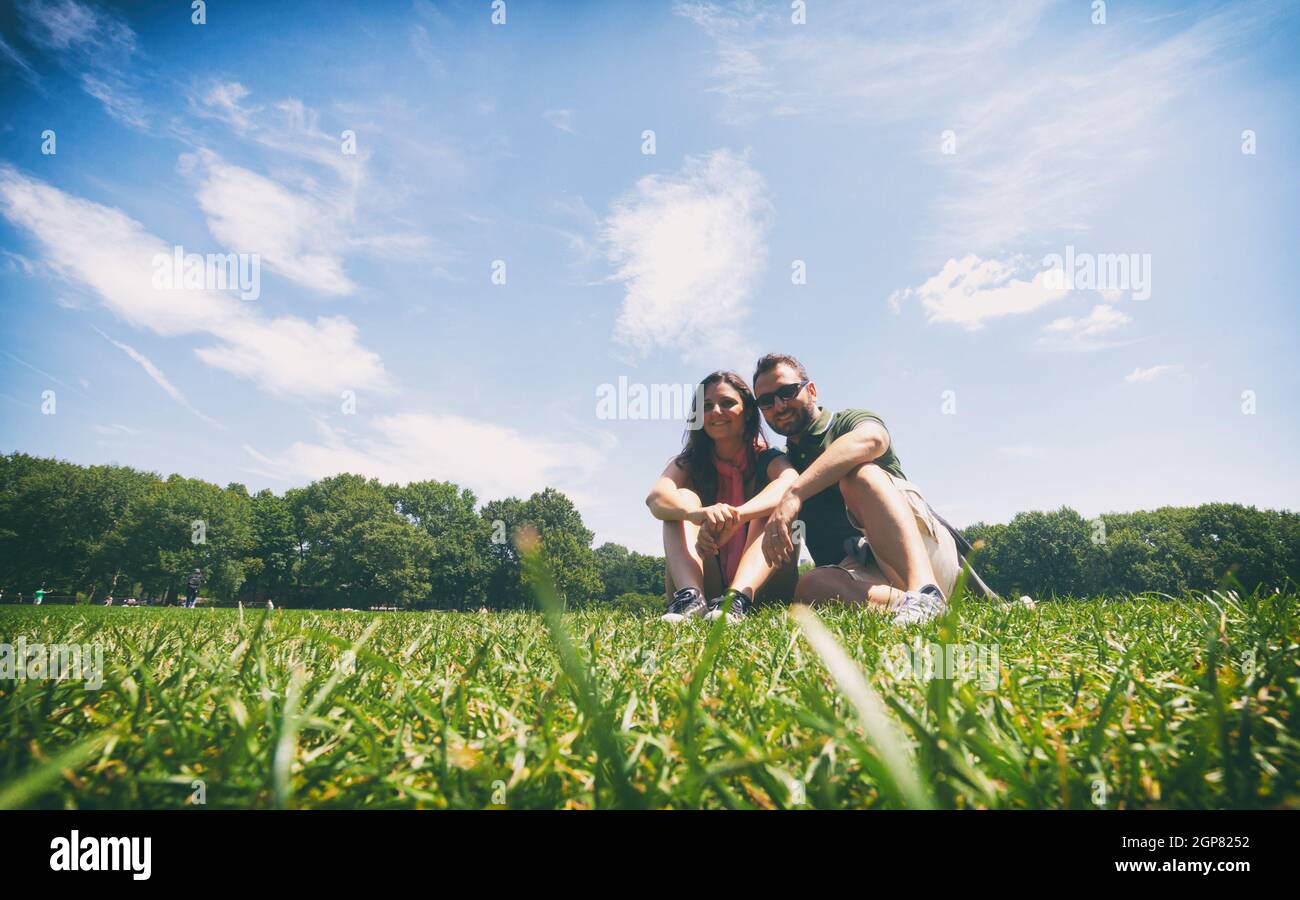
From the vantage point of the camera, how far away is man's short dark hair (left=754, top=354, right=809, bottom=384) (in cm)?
470

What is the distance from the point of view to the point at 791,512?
12.4 feet

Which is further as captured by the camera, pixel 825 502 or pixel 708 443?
pixel 708 443

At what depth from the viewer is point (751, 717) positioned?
1.07 meters

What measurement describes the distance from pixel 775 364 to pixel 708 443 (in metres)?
1.10

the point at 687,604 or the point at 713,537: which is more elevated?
the point at 713,537

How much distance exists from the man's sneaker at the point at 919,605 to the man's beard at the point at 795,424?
170 centimetres

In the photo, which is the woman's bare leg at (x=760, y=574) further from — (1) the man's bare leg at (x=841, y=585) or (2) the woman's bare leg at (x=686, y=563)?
(2) the woman's bare leg at (x=686, y=563)

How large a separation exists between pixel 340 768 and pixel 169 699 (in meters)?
0.57

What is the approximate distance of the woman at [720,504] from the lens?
13.3 feet

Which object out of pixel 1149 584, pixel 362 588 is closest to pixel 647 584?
pixel 362 588

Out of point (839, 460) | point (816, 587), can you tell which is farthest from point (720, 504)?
point (816, 587)

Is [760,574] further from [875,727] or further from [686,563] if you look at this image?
[875,727]

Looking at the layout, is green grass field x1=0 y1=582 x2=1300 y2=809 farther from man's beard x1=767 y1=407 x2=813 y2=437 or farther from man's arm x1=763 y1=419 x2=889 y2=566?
man's beard x1=767 y1=407 x2=813 y2=437
